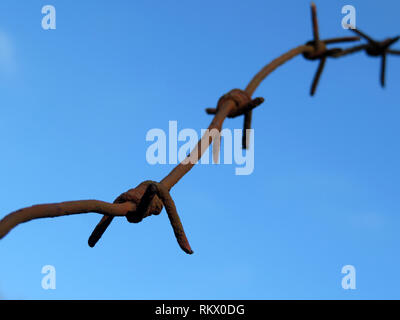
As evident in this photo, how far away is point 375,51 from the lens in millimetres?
1809

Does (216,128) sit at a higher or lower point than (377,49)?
lower

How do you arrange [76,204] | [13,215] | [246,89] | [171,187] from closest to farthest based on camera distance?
[13,215], [76,204], [171,187], [246,89]

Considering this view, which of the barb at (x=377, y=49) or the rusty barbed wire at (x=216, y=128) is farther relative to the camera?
the barb at (x=377, y=49)

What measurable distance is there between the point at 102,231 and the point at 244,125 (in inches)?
24.0

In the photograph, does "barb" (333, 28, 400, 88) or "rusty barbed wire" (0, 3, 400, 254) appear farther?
"barb" (333, 28, 400, 88)

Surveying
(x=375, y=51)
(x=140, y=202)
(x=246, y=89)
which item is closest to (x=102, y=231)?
(x=140, y=202)

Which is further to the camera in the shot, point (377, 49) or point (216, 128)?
point (377, 49)
